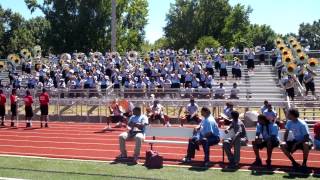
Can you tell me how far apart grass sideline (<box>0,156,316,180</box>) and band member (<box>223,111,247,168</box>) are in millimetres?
603

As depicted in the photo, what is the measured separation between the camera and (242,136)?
11375 mm

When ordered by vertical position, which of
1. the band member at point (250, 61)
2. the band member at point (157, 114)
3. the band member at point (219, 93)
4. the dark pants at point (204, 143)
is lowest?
the dark pants at point (204, 143)

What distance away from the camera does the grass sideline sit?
32.7ft

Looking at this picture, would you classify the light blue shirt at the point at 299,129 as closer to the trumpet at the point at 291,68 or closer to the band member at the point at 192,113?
the band member at the point at 192,113

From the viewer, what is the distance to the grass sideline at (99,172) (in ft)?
32.7

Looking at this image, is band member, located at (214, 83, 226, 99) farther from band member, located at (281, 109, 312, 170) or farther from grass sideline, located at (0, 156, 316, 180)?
band member, located at (281, 109, 312, 170)

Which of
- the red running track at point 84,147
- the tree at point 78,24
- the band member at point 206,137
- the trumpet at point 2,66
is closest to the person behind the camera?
the band member at point 206,137

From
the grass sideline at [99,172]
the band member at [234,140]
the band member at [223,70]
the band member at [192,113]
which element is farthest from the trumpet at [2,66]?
the band member at [234,140]

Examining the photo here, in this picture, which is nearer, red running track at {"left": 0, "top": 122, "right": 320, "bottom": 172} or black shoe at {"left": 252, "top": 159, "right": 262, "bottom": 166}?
black shoe at {"left": 252, "top": 159, "right": 262, "bottom": 166}

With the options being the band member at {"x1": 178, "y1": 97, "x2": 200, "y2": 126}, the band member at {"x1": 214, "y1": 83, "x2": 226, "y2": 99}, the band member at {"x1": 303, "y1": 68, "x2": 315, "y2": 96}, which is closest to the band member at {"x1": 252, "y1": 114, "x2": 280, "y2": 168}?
the band member at {"x1": 178, "y1": 97, "x2": 200, "y2": 126}

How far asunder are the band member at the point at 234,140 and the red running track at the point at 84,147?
248 mm

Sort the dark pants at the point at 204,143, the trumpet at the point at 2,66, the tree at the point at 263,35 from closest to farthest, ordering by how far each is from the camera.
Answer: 1. the dark pants at the point at 204,143
2. the trumpet at the point at 2,66
3. the tree at the point at 263,35

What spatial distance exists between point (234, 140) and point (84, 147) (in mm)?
4968

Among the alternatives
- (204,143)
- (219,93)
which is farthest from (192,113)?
(204,143)
